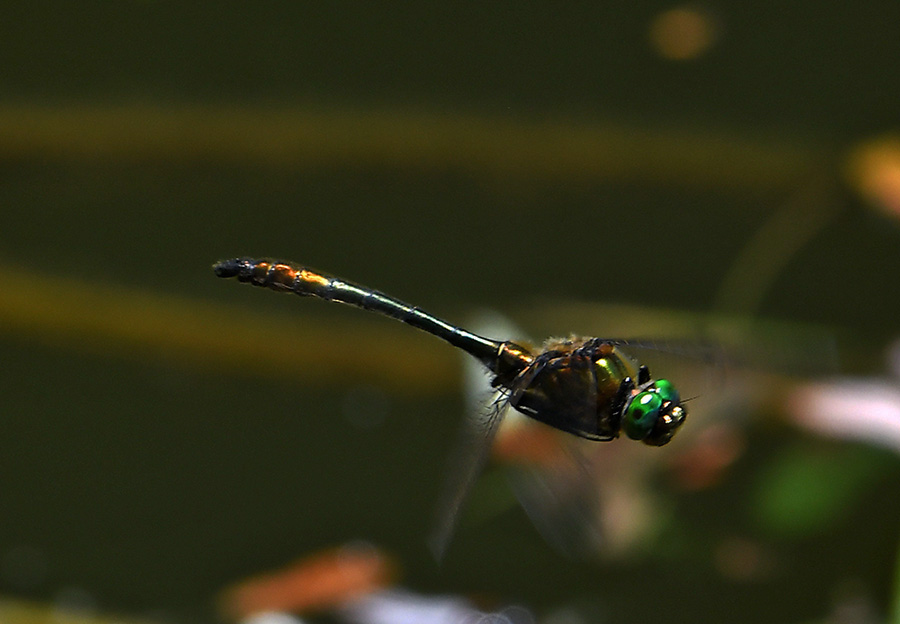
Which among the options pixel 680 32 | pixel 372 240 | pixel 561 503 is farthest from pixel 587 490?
pixel 680 32

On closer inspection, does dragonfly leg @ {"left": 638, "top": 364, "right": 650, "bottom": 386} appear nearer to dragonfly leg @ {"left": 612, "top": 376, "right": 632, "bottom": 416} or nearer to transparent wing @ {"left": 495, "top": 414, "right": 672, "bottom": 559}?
dragonfly leg @ {"left": 612, "top": 376, "right": 632, "bottom": 416}

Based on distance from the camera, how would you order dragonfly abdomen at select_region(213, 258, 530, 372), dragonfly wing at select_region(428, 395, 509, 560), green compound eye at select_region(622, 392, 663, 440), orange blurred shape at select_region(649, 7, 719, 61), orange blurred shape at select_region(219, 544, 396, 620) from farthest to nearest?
orange blurred shape at select_region(649, 7, 719, 61) → orange blurred shape at select_region(219, 544, 396, 620) → dragonfly abdomen at select_region(213, 258, 530, 372) → green compound eye at select_region(622, 392, 663, 440) → dragonfly wing at select_region(428, 395, 509, 560)

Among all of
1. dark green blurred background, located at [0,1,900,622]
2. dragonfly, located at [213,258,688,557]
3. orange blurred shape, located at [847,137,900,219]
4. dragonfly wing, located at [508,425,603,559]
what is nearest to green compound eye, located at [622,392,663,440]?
dragonfly, located at [213,258,688,557]

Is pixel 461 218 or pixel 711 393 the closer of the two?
pixel 711 393

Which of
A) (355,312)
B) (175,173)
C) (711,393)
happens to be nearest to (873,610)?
(711,393)

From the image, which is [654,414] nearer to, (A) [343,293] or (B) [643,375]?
(B) [643,375]

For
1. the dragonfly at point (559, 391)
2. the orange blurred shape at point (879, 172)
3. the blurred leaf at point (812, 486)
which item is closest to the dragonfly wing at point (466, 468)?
the dragonfly at point (559, 391)

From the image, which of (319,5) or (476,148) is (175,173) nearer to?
(319,5)
